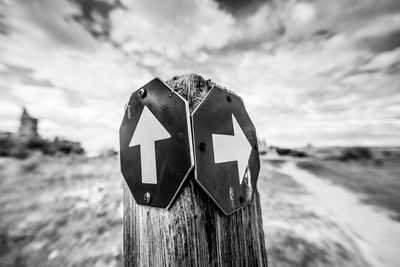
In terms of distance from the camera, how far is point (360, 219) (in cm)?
443

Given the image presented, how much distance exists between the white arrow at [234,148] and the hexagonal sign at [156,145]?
16cm

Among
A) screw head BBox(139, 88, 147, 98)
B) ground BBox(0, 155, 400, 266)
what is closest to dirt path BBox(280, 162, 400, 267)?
ground BBox(0, 155, 400, 266)

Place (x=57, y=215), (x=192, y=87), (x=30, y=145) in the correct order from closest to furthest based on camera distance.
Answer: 1. (x=192, y=87)
2. (x=57, y=215)
3. (x=30, y=145)

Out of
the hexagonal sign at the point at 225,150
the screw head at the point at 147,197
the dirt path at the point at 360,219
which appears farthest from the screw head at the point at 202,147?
the dirt path at the point at 360,219

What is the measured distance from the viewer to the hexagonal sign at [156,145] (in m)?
0.64

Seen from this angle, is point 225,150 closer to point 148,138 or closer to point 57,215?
point 148,138

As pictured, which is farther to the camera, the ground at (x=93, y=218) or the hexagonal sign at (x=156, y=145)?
the ground at (x=93, y=218)

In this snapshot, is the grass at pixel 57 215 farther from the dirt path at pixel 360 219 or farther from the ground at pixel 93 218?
the dirt path at pixel 360 219

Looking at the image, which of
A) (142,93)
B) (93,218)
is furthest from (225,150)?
(93,218)

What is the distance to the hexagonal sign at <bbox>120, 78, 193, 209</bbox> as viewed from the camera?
643mm

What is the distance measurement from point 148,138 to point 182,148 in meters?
0.21

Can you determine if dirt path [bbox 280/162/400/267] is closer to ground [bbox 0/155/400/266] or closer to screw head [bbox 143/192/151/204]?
ground [bbox 0/155/400/266]

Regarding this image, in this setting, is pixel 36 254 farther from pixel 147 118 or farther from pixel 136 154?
pixel 147 118

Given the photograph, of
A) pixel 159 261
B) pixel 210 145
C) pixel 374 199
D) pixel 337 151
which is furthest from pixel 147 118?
pixel 374 199
